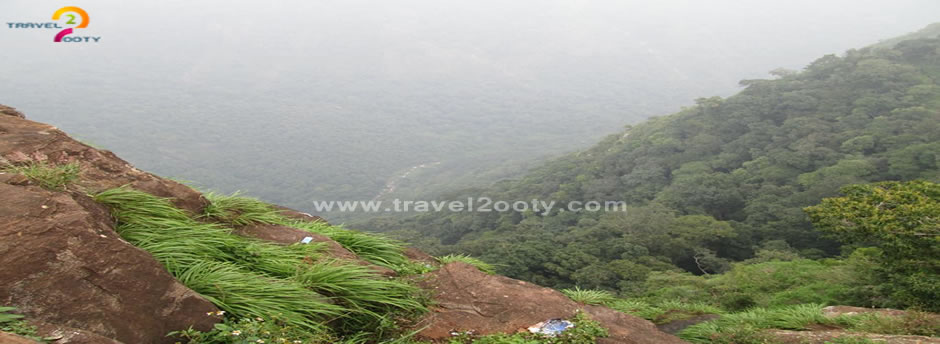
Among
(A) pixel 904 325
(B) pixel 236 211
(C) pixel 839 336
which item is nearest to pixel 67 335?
(B) pixel 236 211

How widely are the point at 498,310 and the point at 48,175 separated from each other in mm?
3331

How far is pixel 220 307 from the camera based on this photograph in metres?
3.37

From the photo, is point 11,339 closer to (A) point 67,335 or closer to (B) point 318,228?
(A) point 67,335

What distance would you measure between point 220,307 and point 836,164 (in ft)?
118

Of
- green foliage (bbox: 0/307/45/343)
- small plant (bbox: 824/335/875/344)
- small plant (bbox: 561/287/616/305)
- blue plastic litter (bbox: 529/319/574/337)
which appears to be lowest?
small plant (bbox: 824/335/875/344)

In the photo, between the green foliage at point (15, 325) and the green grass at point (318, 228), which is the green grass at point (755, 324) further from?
the green foliage at point (15, 325)

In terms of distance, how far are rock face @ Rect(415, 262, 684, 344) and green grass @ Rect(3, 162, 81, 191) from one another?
8.60 ft

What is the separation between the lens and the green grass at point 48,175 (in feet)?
12.3

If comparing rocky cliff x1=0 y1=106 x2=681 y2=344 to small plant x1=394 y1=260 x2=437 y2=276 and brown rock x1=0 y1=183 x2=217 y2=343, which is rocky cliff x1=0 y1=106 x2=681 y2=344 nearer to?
brown rock x1=0 y1=183 x2=217 y2=343

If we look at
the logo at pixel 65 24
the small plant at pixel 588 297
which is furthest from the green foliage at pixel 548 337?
the logo at pixel 65 24

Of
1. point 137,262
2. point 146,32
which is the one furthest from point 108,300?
point 146,32

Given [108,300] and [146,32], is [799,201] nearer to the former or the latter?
[108,300]

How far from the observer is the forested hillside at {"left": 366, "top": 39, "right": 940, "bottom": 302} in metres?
24.1

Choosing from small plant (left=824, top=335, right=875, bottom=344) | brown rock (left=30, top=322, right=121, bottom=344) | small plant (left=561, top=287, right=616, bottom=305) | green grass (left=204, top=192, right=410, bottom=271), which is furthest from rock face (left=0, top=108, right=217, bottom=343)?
small plant (left=824, top=335, right=875, bottom=344)
